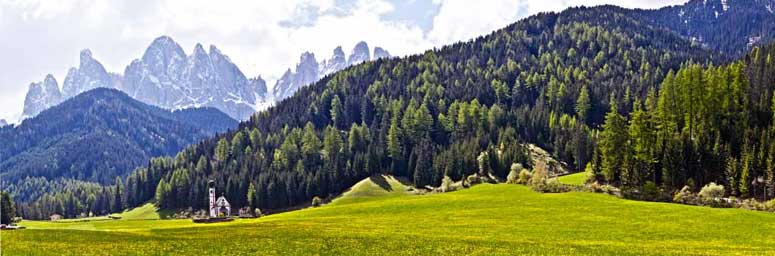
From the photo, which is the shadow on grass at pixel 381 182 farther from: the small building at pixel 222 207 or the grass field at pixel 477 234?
the grass field at pixel 477 234

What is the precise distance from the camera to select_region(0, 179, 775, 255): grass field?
44625 mm

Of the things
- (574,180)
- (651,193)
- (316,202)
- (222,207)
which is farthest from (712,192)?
(222,207)

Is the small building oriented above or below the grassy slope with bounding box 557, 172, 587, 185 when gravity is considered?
below

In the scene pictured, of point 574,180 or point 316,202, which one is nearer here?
point 574,180

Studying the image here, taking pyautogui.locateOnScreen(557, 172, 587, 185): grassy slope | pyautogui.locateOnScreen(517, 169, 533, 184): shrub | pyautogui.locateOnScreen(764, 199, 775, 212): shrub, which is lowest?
pyautogui.locateOnScreen(764, 199, 775, 212): shrub

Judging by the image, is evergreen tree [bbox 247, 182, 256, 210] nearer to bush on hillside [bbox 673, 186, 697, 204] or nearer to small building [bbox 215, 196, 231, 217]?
small building [bbox 215, 196, 231, 217]

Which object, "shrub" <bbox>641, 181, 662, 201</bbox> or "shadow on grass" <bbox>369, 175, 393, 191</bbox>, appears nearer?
"shrub" <bbox>641, 181, 662, 201</bbox>

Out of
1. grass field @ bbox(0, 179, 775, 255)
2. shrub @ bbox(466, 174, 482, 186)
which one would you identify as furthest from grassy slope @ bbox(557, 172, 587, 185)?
grass field @ bbox(0, 179, 775, 255)

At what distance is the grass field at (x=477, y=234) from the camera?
44.6 meters

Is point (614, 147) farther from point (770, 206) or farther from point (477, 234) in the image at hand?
point (477, 234)

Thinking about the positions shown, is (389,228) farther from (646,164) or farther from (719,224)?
(646,164)

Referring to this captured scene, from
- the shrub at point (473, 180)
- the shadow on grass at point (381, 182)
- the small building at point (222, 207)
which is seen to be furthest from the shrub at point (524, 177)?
the small building at point (222, 207)

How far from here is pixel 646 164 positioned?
11512 cm

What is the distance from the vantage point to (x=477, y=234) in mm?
60688
